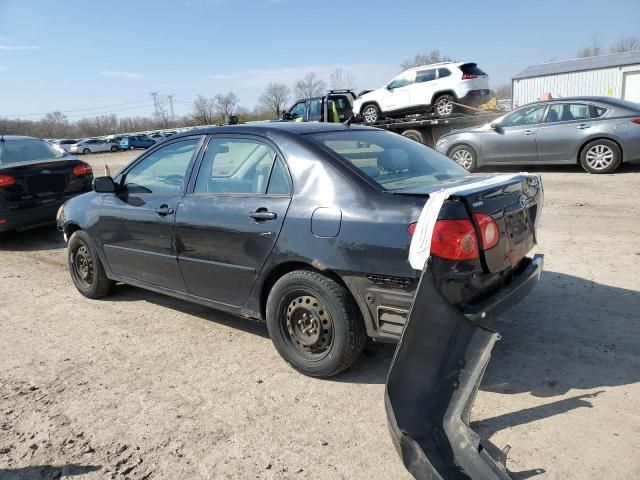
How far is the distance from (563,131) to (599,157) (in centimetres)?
88

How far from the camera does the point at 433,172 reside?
3.75 meters

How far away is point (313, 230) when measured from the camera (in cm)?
327

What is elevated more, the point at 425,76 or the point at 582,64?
the point at 582,64

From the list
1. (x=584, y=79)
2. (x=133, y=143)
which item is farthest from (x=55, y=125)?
(x=584, y=79)

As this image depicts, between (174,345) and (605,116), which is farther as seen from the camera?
(605,116)

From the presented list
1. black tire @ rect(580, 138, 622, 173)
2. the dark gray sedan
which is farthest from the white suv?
black tire @ rect(580, 138, 622, 173)

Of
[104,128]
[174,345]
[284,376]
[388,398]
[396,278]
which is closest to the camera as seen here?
[388,398]

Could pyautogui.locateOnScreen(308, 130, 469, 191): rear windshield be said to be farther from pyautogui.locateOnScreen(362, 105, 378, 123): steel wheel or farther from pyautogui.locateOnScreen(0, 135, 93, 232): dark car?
pyautogui.locateOnScreen(362, 105, 378, 123): steel wheel

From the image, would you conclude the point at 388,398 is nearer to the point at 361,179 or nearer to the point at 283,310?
the point at 283,310

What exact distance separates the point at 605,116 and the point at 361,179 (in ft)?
29.3

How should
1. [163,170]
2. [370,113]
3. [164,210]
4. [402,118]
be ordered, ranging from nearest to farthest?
[164,210]
[163,170]
[402,118]
[370,113]

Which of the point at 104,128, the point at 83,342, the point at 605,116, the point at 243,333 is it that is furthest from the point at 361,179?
the point at 104,128

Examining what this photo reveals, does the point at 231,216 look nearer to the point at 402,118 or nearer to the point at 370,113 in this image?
the point at 402,118

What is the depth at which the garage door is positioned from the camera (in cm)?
3347
